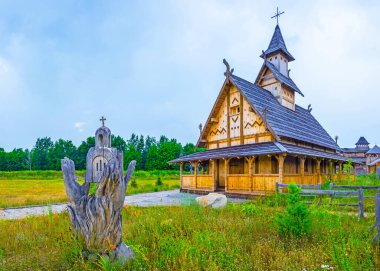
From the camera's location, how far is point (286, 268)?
13.9 feet

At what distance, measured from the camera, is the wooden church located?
626 inches

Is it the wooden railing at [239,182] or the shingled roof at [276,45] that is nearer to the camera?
the wooden railing at [239,182]

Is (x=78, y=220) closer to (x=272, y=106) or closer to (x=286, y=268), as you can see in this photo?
(x=286, y=268)

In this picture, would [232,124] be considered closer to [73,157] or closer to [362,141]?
[73,157]

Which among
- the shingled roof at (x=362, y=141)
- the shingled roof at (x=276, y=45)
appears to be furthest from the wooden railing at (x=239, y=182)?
the shingled roof at (x=362, y=141)

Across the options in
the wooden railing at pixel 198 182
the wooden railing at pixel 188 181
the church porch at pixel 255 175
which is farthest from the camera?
the wooden railing at pixel 188 181

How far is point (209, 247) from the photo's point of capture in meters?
4.81

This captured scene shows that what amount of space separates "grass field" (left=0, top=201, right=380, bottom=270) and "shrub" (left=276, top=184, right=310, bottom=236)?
0.18 metres

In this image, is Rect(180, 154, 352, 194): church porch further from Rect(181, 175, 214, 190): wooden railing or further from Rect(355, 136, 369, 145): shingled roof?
Rect(355, 136, 369, 145): shingled roof

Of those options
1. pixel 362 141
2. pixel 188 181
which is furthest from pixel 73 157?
pixel 362 141

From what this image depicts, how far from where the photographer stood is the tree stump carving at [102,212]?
192 inches

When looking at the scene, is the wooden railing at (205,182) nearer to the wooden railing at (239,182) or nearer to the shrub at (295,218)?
the wooden railing at (239,182)

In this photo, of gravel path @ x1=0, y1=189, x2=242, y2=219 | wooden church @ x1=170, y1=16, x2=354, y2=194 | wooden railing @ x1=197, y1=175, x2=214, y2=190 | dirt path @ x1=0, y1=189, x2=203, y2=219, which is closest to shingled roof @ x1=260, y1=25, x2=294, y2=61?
wooden church @ x1=170, y1=16, x2=354, y2=194

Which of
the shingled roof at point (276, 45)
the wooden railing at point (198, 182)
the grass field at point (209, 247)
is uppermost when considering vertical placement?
the shingled roof at point (276, 45)
